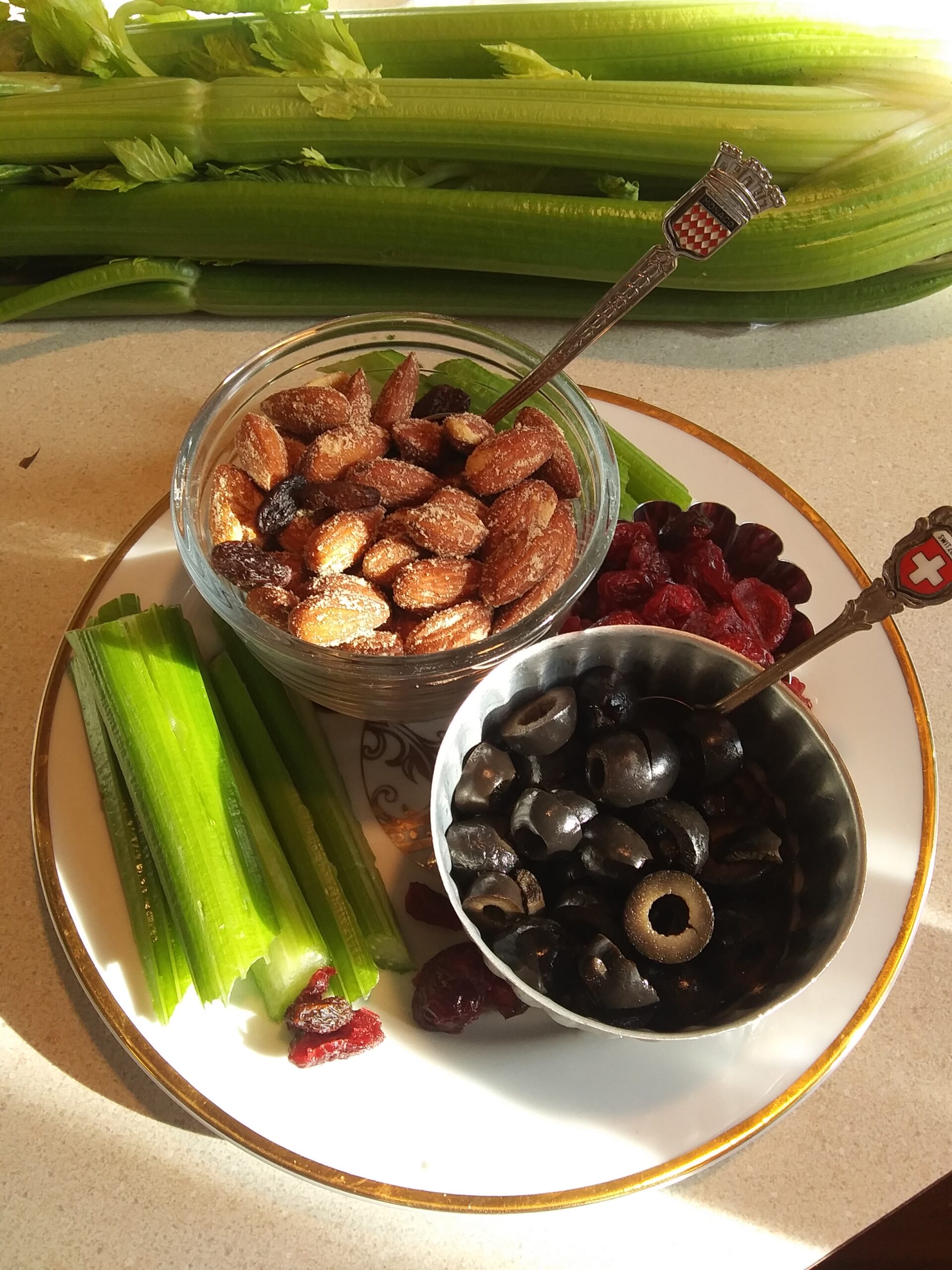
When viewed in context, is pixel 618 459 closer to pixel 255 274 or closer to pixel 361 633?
pixel 361 633

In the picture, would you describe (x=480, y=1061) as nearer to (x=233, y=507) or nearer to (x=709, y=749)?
(x=709, y=749)

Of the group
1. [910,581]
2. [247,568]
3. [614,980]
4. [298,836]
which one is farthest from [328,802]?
[910,581]

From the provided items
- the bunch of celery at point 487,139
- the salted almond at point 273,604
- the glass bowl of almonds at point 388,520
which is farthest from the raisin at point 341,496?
the bunch of celery at point 487,139

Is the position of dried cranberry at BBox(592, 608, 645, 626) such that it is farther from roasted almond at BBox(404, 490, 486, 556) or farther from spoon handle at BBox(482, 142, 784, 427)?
spoon handle at BBox(482, 142, 784, 427)

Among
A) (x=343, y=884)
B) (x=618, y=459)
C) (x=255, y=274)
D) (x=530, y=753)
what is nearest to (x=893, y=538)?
(x=618, y=459)

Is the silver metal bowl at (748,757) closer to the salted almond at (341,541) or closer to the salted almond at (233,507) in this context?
the salted almond at (341,541)

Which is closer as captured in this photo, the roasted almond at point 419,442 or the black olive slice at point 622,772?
the black olive slice at point 622,772

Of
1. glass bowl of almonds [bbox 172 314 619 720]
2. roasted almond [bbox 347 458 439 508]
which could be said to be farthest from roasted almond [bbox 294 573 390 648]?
roasted almond [bbox 347 458 439 508]
